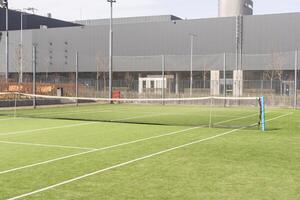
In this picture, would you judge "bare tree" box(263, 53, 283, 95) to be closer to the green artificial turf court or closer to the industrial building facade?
the industrial building facade

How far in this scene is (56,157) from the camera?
1024 cm

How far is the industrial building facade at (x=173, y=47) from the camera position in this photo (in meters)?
62.6

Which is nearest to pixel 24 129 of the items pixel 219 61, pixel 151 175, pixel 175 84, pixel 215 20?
pixel 151 175

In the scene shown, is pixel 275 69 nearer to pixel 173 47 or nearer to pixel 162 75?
pixel 173 47

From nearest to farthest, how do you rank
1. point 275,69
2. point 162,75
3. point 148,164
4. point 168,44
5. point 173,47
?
point 148,164 < point 162,75 < point 275,69 < point 173,47 < point 168,44

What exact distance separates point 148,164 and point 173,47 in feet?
219

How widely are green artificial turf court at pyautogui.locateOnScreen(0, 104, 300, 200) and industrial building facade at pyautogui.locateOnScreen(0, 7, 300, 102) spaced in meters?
44.5

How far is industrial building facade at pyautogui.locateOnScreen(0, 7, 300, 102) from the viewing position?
62.6 metres

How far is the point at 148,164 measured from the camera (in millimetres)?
9352

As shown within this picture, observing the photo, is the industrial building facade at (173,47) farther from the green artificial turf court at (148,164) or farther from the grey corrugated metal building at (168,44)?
the green artificial turf court at (148,164)

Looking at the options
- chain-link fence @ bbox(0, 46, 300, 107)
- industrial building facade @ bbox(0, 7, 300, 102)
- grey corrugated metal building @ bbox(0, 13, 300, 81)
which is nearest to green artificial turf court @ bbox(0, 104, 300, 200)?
chain-link fence @ bbox(0, 46, 300, 107)

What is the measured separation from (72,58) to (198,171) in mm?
71316

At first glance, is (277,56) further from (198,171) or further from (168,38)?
(198,171)

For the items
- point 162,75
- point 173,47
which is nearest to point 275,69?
point 173,47
